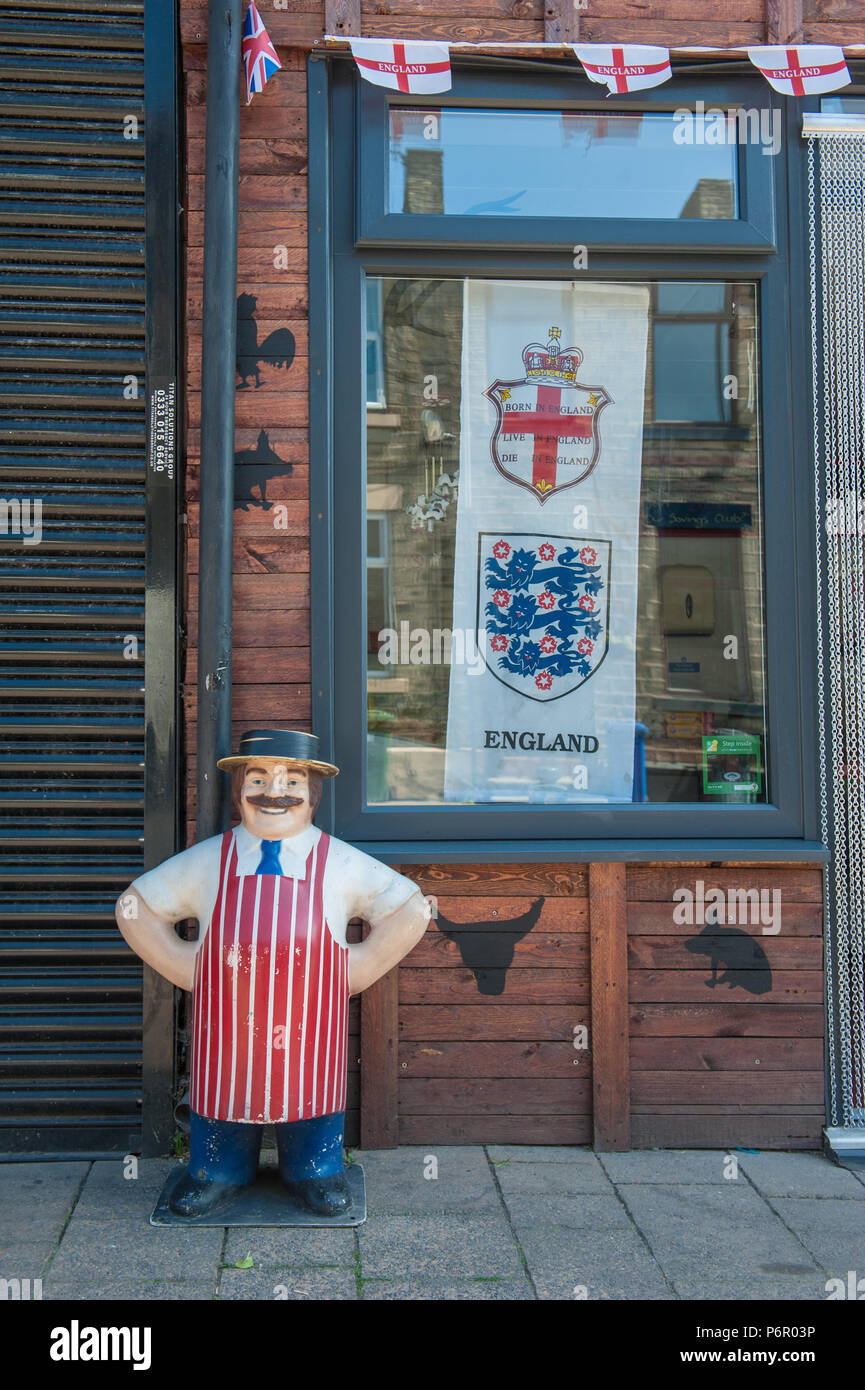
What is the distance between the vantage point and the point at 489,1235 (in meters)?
3.30

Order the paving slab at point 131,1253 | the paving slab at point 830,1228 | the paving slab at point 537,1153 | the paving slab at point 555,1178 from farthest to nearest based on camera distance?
the paving slab at point 537,1153, the paving slab at point 555,1178, the paving slab at point 830,1228, the paving slab at point 131,1253

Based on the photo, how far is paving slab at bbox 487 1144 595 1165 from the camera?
3869 mm

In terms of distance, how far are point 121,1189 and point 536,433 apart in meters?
3.04

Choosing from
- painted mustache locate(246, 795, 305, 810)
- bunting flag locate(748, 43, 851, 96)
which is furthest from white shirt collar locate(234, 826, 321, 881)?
bunting flag locate(748, 43, 851, 96)

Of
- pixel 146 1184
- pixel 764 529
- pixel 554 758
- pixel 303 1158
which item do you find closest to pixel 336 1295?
pixel 303 1158

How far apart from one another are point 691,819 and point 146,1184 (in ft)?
7.41

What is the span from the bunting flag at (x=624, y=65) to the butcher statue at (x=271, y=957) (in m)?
2.62

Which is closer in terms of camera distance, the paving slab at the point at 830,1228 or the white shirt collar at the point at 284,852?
the paving slab at the point at 830,1228

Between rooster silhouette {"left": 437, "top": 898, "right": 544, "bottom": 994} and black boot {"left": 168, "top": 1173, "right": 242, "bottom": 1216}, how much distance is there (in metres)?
1.08

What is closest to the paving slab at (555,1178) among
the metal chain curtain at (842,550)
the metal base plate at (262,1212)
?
the metal base plate at (262,1212)

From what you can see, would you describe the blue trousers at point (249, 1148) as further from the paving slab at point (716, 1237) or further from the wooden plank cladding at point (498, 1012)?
the paving slab at point (716, 1237)

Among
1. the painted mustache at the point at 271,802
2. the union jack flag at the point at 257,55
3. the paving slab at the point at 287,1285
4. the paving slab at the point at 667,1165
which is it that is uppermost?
the union jack flag at the point at 257,55

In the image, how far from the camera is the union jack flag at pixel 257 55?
384 centimetres

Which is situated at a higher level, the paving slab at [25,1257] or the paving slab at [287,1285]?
the paving slab at [25,1257]
